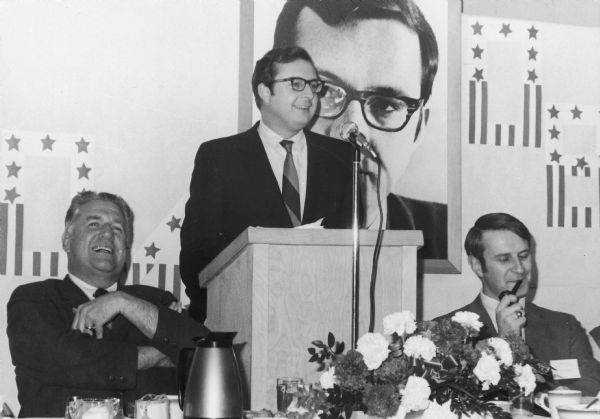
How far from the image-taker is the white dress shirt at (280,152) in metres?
4.66

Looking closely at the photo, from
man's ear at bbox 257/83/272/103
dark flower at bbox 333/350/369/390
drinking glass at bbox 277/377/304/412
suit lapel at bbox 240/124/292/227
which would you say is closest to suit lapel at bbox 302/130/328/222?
suit lapel at bbox 240/124/292/227

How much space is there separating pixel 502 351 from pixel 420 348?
203mm

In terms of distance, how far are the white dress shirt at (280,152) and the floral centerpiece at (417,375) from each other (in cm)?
269

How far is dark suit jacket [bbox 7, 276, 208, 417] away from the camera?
3617 millimetres

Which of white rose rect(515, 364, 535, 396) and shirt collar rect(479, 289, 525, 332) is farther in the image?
shirt collar rect(479, 289, 525, 332)

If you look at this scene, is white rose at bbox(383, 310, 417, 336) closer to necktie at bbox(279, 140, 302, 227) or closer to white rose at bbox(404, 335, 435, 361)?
white rose at bbox(404, 335, 435, 361)

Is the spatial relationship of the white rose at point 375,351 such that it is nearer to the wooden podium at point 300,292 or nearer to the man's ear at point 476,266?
the wooden podium at point 300,292

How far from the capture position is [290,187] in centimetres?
468

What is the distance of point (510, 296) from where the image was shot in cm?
409

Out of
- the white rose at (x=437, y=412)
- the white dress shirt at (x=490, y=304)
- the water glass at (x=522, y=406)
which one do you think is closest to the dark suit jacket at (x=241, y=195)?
the white dress shirt at (x=490, y=304)

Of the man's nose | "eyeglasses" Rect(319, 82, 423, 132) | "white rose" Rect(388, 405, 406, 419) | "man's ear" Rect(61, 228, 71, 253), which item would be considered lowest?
"white rose" Rect(388, 405, 406, 419)

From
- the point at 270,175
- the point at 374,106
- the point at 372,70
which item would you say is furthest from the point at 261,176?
the point at 372,70

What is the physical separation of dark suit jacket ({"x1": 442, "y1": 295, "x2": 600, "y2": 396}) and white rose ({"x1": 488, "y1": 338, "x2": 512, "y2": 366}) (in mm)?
2223

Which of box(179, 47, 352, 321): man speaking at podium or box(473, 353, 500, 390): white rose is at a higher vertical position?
box(179, 47, 352, 321): man speaking at podium
